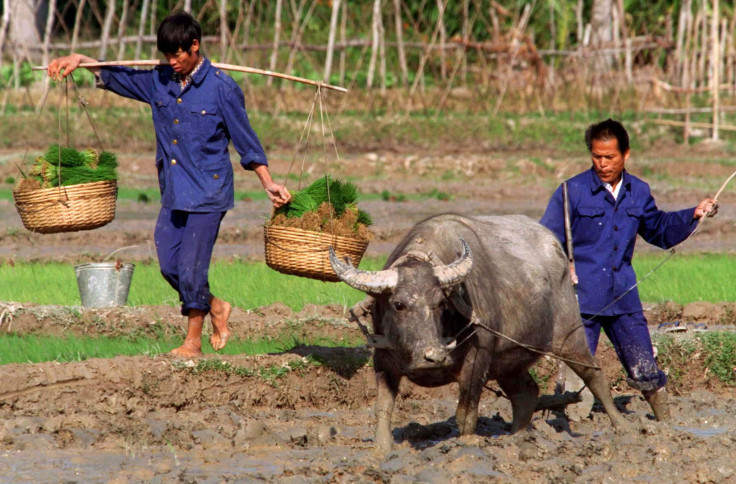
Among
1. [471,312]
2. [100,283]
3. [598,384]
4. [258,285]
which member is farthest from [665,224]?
[258,285]

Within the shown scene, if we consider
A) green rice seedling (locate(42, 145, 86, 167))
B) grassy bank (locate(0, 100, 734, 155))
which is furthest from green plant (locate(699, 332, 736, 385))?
grassy bank (locate(0, 100, 734, 155))

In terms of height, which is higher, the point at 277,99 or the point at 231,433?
the point at 277,99

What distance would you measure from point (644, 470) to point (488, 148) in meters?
12.9

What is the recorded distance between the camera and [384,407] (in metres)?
5.10

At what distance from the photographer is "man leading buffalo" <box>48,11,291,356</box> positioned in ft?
19.3

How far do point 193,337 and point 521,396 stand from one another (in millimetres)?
1816

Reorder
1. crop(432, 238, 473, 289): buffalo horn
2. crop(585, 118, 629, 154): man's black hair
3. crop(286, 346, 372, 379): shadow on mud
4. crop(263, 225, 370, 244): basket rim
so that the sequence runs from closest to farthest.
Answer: crop(432, 238, 473, 289): buffalo horn < crop(585, 118, 629, 154): man's black hair < crop(263, 225, 370, 244): basket rim < crop(286, 346, 372, 379): shadow on mud

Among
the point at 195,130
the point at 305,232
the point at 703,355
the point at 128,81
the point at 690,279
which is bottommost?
the point at 703,355

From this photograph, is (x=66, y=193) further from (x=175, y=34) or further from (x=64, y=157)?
(x=175, y=34)

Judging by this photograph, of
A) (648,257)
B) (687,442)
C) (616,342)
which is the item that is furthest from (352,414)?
(648,257)

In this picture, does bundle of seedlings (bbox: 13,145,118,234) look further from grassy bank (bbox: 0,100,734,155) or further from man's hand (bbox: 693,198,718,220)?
grassy bank (bbox: 0,100,734,155)

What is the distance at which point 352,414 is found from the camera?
20.5 ft

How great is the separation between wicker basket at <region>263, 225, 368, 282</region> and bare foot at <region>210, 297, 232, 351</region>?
0.47m

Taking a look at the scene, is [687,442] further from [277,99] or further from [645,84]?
[645,84]
